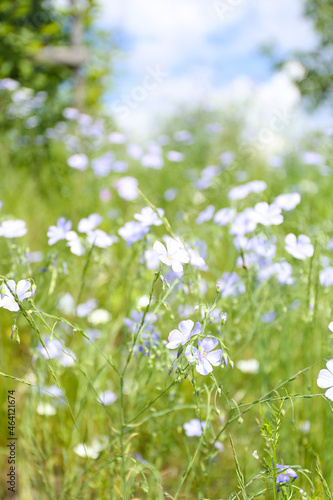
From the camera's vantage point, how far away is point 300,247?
47.1 inches

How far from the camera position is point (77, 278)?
1919mm

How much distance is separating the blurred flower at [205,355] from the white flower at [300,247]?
38 cm

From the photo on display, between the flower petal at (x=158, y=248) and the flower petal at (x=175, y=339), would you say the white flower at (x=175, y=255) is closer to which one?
the flower petal at (x=158, y=248)

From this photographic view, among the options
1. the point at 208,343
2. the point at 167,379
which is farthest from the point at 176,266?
the point at 167,379

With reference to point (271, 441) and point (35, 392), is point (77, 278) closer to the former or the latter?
point (35, 392)

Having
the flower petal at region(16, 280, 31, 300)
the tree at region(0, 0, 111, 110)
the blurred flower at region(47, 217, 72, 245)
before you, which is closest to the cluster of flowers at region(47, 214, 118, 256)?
the blurred flower at region(47, 217, 72, 245)

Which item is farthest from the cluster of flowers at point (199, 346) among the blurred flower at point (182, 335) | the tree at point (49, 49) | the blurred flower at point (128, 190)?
the tree at point (49, 49)

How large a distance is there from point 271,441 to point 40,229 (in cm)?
235

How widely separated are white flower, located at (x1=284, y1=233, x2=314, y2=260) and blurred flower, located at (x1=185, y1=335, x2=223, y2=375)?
382 mm

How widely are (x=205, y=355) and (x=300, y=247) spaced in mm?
464

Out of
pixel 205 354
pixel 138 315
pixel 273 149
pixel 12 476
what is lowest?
pixel 273 149

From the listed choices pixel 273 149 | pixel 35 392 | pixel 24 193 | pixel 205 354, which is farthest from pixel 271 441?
pixel 273 149

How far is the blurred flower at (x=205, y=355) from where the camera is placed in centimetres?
83

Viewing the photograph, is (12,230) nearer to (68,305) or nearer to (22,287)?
(22,287)
